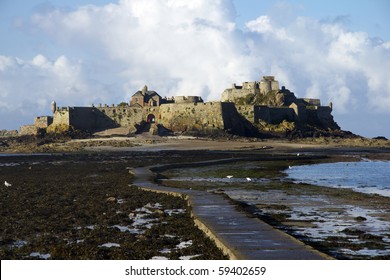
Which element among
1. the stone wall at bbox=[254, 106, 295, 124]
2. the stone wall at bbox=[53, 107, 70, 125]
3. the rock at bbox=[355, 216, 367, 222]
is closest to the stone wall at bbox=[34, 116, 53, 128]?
the stone wall at bbox=[53, 107, 70, 125]

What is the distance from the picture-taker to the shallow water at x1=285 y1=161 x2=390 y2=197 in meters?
25.4

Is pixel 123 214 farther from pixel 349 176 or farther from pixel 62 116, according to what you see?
pixel 62 116

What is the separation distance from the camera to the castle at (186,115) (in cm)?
7006

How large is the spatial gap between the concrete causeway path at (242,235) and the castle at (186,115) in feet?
168

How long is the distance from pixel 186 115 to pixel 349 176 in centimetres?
4123

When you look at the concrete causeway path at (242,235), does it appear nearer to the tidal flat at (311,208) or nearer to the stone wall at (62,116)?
the tidal flat at (311,208)

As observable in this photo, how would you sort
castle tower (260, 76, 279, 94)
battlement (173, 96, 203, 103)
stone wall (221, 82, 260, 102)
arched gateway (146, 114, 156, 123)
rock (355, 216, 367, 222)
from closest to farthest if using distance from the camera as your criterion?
rock (355, 216, 367, 222) < arched gateway (146, 114, 156, 123) < battlement (173, 96, 203, 103) < castle tower (260, 76, 279, 94) < stone wall (221, 82, 260, 102)

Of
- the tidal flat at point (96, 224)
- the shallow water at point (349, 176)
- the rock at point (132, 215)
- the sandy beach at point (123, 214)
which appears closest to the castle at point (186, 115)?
the shallow water at point (349, 176)

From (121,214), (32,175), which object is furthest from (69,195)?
(32,175)

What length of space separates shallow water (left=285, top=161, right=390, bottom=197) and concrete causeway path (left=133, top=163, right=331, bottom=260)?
8.57 m

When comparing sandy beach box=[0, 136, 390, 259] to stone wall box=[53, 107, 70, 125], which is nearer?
sandy beach box=[0, 136, 390, 259]

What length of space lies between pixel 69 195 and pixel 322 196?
8.32 meters

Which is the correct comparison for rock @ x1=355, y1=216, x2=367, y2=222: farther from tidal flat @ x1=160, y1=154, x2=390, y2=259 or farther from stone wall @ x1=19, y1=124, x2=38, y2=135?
stone wall @ x1=19, y1=124, x2=38, y2=135

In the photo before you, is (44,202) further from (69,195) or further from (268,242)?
(268,242)
